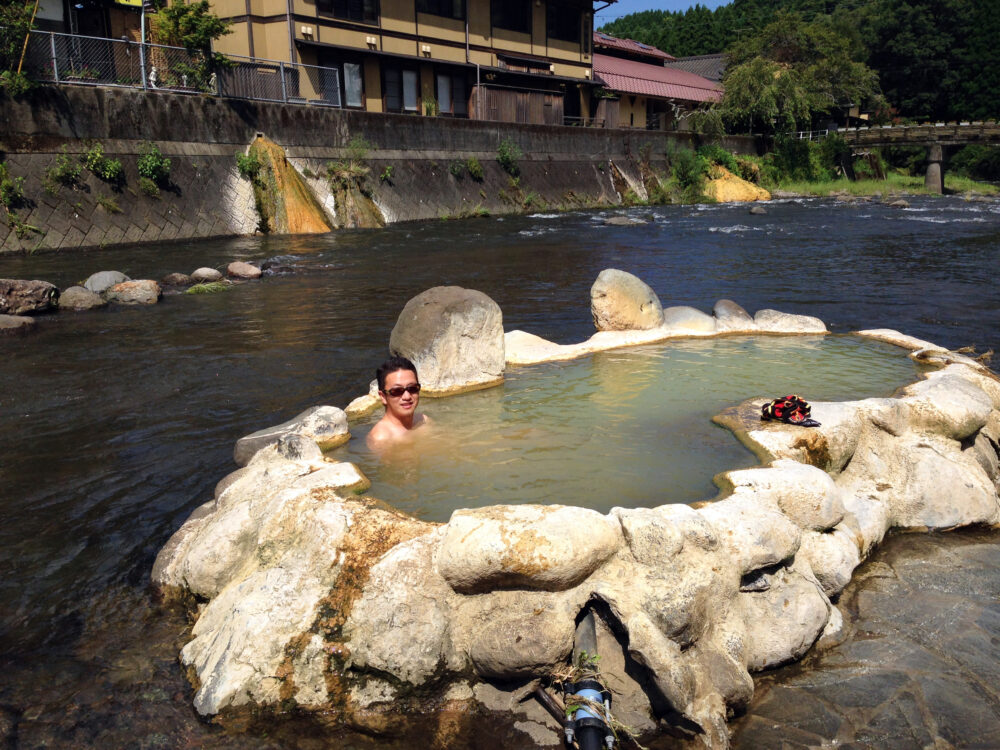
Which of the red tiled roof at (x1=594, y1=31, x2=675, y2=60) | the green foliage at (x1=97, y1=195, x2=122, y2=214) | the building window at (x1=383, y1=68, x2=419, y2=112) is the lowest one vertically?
the green foliage at (x1=97, y1=195, x2=122, y2=214)

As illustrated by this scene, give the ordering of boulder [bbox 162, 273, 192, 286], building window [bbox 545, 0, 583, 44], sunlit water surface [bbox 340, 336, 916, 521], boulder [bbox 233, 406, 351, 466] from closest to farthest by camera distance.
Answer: sunlit water surface [bbox 340, 336, 916, 521] < boulder [bbox 233, 406, 351, 466] < boulder [bbox 162, 273, 192, 286] < building window [bbox 545, 0, 583, 44]

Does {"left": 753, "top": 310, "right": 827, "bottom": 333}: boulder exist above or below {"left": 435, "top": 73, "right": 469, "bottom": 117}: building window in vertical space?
below

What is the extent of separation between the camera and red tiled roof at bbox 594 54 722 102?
4531 cm

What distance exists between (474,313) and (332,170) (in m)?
18.7

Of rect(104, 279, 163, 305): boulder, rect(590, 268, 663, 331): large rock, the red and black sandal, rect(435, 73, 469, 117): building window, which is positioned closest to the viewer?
the red and black sandal

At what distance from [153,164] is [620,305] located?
15.8 meters

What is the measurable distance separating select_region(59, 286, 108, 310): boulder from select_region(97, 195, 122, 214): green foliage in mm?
7036

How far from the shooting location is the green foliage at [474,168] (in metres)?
29.3

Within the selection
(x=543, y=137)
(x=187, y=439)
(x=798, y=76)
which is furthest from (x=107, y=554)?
(x=798, y=76)

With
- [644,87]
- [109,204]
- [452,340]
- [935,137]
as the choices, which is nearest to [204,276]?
[109,204]

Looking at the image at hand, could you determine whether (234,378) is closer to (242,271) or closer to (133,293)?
(133,293)

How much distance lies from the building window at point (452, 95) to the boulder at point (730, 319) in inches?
1058

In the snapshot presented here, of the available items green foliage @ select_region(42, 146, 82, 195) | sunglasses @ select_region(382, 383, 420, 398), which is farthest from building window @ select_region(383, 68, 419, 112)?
sunglasses @ select_region(382, 383, 420, 398)

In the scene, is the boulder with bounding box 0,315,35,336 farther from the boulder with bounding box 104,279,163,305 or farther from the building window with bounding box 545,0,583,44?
the building window with bounding box 545,0,583,44
